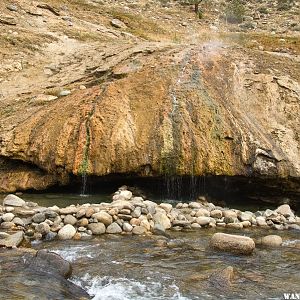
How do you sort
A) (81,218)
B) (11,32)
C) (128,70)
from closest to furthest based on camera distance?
(81,218), (128,70), (11,32)

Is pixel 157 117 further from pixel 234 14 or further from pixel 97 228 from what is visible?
pixel 234 14

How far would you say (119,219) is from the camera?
11.7 m

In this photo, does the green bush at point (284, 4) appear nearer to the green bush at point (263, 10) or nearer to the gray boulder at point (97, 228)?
the green bush at point (263, 10)

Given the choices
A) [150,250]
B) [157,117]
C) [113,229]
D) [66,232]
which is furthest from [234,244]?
[157,117]

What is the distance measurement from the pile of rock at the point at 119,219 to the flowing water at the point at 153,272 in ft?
1.68

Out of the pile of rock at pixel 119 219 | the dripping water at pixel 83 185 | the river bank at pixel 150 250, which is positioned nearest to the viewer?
the river bank at pixel 150 250

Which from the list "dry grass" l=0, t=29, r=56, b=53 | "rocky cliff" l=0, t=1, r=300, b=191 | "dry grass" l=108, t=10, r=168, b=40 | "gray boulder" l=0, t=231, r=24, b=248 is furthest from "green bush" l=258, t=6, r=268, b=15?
"gray boulder" l=0, t=231, r=24, b=248

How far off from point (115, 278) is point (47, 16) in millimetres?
23250

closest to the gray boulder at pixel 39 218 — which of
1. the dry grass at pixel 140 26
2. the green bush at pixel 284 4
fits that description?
the dry grass at pixel 140 26

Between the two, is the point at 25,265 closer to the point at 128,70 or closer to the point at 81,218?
the point at 81,218

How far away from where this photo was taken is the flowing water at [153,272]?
7207mm

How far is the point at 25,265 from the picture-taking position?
317 inches

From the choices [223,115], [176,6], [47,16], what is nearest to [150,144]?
[223,115]

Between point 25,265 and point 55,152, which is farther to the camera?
point 55,152
